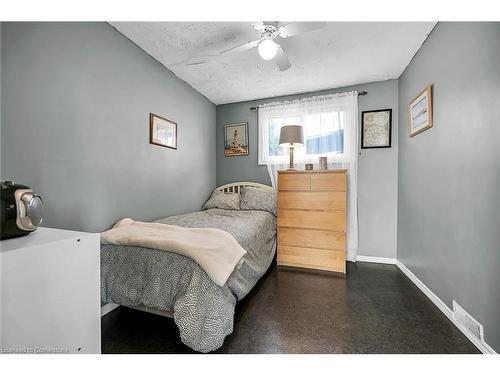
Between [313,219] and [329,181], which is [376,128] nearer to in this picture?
[329,181]

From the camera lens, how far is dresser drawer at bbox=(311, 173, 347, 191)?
2.32 meters

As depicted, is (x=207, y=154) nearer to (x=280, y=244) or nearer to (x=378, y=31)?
(x=280, y=244)

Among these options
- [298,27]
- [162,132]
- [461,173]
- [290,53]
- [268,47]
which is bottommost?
[461,173]

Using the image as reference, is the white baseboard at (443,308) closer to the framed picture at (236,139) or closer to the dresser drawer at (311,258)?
the dresser drawer at (311,258)

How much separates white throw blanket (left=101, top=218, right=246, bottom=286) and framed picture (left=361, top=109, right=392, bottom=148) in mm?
2344

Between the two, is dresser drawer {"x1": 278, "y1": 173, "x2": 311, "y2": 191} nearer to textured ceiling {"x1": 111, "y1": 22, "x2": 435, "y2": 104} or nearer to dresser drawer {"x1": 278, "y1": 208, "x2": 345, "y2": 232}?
dresser drawer {"x1": 278, "y1": 208, "x2": 345, "y2": 232}

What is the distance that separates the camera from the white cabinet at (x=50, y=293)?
0.68 meters

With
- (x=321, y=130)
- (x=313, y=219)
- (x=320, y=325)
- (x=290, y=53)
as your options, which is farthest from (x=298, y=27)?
(x=320, y=325)

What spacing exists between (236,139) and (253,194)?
3.34 ft

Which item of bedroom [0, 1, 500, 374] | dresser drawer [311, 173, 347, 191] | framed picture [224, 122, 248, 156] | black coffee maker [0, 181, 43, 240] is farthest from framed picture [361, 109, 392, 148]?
black coffee maker [0, 181, 43, 240]

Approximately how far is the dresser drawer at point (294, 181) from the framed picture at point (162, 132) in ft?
4.43

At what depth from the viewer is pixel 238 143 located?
3.36 metres

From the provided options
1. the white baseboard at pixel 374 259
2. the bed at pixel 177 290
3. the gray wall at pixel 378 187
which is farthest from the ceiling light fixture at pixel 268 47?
the white baseboard at pixel 374 259

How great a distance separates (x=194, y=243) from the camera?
1.29 metres
